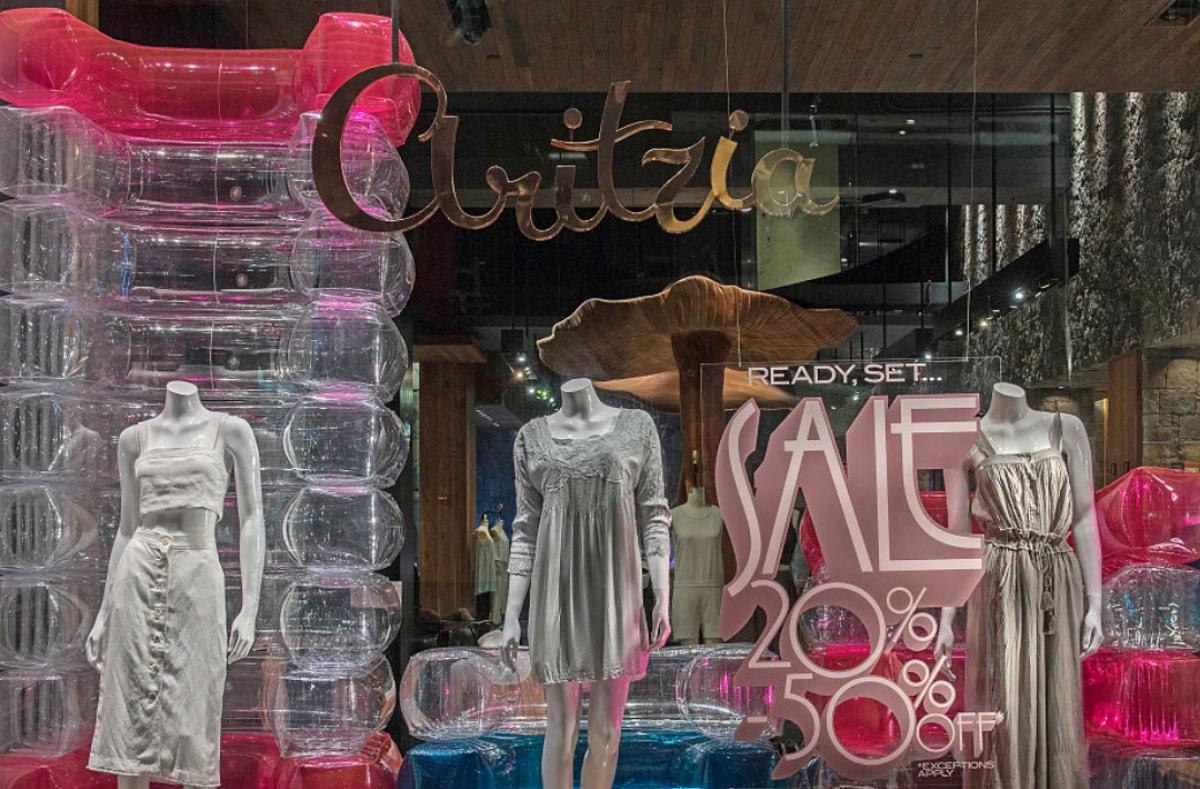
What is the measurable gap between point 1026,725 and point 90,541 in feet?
10.2

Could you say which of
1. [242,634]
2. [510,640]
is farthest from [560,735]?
[242,634]

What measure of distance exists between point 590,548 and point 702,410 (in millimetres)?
613

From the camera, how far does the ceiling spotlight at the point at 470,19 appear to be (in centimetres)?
482

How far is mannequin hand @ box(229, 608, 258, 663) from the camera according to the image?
4.10 metres

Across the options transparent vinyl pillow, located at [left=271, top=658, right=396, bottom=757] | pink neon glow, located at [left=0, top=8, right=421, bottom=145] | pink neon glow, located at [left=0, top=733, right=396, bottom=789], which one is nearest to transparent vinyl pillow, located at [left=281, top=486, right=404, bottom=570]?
transparent vinyl pillow, located at [left=271, top=658, right=396, bottom=757]

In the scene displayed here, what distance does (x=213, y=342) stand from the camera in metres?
4.62

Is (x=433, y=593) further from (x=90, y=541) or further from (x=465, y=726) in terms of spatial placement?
(x=90, y=541)

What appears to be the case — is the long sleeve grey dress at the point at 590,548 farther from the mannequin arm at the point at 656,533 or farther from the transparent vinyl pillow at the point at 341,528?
the transparent vinyl pillow at the point at 341,528

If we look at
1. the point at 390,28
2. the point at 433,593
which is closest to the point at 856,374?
the point at 433,593

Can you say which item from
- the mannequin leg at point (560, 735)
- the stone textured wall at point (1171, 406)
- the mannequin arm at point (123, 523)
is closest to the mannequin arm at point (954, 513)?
the stone textured wall at point (1171, 406)

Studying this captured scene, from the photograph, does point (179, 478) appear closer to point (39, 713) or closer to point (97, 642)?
point (97, 642)

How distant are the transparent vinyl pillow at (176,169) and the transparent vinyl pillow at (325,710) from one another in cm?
155

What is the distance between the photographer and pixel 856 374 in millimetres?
4445

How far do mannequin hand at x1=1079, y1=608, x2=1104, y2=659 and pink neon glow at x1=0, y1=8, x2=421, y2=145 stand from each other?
2746mm
